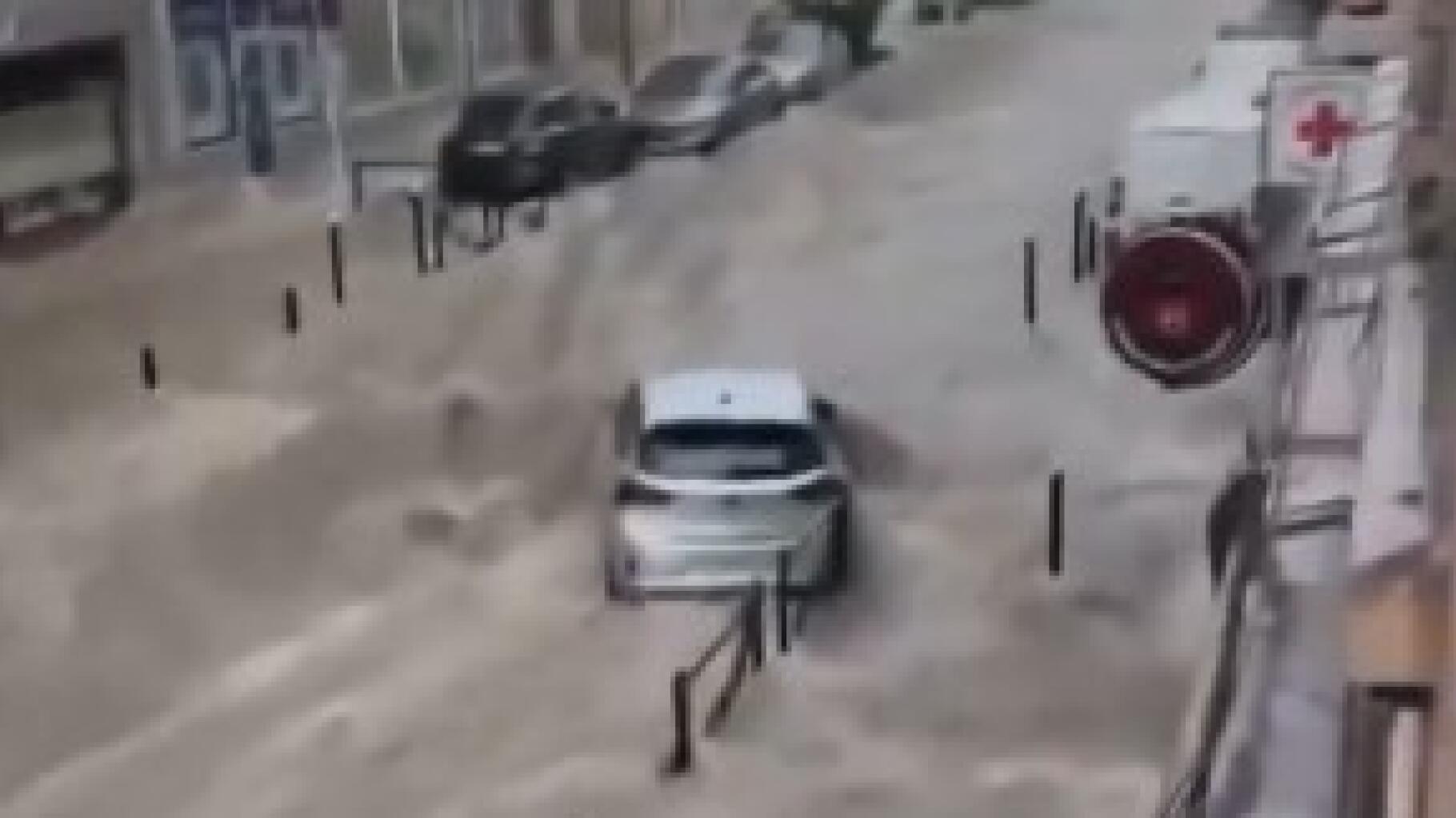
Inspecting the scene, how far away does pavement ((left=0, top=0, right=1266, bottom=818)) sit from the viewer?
6398 millimetres

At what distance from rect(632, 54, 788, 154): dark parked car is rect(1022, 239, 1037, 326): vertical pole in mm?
2188

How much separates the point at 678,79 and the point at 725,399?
514 centimetres

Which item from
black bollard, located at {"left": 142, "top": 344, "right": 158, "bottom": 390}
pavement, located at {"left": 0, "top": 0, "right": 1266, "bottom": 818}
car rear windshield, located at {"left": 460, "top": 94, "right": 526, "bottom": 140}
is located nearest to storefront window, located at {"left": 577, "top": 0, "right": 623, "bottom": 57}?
car rear windshield, located at {"left": 460, "top": 94, "right": 526, "bottom": 140}

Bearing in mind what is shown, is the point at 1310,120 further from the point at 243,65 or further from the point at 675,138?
the point at 243,65

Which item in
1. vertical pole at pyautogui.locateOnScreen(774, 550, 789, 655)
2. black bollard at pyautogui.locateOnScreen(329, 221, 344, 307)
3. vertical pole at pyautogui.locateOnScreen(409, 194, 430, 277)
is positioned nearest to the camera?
vertical pole at pyautogui.locateOnScreen(774, 550, 789, 655)

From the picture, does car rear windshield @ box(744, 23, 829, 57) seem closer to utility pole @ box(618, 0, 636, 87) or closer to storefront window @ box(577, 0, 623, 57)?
utility pole @ box(618, 0, 636, 87)

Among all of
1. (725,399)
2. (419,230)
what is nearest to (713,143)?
(419,230)

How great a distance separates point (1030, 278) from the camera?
1007 centimetres

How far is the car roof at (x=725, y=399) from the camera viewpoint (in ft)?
24.1

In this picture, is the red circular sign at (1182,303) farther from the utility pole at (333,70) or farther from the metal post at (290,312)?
the utility pole at (333,70)

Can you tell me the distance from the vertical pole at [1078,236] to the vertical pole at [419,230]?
8.78 feet

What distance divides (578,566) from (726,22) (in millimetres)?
5256

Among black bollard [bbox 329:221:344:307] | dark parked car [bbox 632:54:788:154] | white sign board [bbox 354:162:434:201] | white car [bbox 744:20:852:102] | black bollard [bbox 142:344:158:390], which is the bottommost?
black bollard [bbox 142:344:158:390]

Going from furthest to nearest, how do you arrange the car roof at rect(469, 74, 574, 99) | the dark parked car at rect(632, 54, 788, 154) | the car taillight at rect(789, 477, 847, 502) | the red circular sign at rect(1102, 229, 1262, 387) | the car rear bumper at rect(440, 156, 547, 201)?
the car roof at rect(469, 74, 574, 99)
the dark parked car at rect(632, 54, 788, 154)
the car rear bumper at rect(440, 156, 547, 201)
the car taillight at rect(789, 477, 847, 502)
the red circular sign at rect(1102, 229, 1262, 387)
